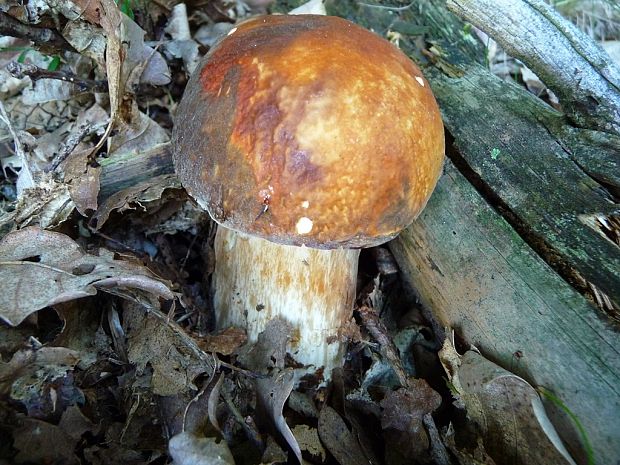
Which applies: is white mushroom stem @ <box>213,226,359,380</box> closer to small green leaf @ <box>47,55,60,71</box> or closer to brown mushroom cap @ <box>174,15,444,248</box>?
brown mushroom cap @ <box>174,15,444,248</box>

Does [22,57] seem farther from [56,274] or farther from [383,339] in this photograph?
[383,339]

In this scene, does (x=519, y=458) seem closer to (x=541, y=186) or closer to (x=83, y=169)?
(x=541, y=186)

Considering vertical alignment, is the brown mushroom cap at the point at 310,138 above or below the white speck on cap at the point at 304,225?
above

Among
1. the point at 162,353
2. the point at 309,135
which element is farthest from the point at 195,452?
the point at 309,135

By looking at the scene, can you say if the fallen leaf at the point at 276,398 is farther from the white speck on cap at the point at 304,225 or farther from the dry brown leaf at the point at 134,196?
the dry brown leaf at the point at 134,196

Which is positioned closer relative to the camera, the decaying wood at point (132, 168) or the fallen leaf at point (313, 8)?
the decaying wood at point (132, 168)

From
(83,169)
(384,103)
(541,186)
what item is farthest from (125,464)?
(541,186)

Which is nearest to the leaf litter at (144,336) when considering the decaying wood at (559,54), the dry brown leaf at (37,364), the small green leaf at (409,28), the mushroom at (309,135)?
the dry brown leaf at (37,364)

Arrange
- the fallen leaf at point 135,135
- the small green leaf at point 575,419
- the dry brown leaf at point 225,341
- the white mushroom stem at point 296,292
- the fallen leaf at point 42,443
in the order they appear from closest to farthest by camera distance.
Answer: the fallen leaf at point 42,443, the small green leaf at point 575,419, the dry brown leaf at point 225,341, the white mushroom stem at point 296,292, the fallen leaf at point 135,135

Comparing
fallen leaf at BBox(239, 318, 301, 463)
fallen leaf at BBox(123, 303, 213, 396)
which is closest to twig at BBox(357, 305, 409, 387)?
fallen leaf at BBox(239, 318, 301, 463)
